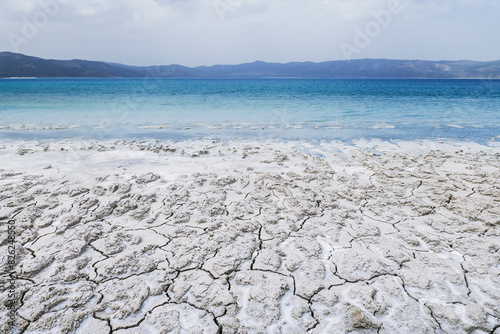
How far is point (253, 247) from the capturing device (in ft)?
7.63

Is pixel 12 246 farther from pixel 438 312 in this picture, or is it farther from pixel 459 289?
pixel 459 289

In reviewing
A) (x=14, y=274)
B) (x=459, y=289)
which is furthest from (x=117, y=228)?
(x=459, y=289)

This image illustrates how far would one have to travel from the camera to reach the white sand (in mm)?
1677

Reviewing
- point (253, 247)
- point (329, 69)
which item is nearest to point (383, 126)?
point (253, 247)

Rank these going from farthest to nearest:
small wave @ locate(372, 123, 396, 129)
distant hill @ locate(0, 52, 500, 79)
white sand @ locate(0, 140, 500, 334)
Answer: distant hill @ locate(0, 52, 500, 79) → small wave @ locate(372, 123, 396, 129) → white sand @ locate(0, 140, 500, 334)

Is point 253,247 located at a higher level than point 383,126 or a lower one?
lower

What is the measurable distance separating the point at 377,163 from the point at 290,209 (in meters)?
2.32

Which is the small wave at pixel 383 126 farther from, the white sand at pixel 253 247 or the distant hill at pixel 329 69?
the distant hill at pixel 329 69

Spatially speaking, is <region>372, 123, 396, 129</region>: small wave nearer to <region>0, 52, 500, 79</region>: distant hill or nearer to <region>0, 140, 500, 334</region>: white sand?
<region>0, 140, 500, 334</region>: white sand

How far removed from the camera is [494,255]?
2207mm

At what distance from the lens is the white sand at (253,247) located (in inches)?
66.0

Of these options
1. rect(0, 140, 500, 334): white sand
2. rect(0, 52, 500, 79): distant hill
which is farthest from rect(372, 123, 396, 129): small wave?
rect(0, 52, 500, 79): distant hill

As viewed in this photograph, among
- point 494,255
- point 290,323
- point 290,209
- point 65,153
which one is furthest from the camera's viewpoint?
point 65,153

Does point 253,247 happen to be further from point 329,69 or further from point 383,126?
point 329,69
